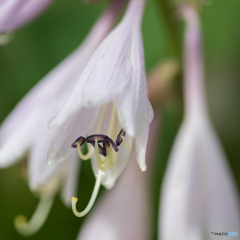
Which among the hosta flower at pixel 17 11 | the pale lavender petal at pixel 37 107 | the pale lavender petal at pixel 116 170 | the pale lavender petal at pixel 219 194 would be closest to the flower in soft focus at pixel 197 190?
the pale lavender petal at pixel 219 194

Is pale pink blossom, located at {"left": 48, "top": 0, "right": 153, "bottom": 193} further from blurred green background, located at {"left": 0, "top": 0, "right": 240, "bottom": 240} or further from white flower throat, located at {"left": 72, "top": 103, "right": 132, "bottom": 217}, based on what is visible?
blurred green background, located at {"left": 0, "top": 0, "right": 240, "bottom": 240}

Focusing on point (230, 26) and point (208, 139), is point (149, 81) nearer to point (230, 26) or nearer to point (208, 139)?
point (208, 139)

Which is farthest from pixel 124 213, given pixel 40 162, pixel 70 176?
pixel 40 162

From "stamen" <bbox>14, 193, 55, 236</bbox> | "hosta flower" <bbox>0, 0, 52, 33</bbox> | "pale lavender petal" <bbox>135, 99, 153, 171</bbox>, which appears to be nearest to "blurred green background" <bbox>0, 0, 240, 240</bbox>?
"stamen" <bbox>14, 193, 55, 236</bbox>

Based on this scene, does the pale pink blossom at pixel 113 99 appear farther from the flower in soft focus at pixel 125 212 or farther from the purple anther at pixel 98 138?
the flower in soft focus at pixel 125 212

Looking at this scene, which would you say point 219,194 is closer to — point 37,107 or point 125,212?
point 125,212
